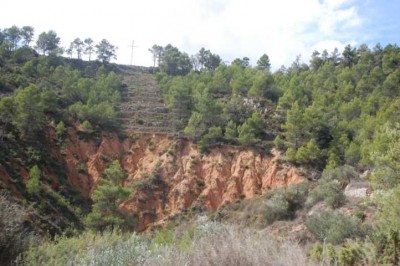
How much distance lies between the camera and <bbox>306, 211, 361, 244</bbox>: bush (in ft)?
59.6

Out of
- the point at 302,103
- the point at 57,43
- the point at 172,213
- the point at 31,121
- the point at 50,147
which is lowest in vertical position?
the point at 172,213

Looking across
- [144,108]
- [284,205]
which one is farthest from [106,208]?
[144,108]

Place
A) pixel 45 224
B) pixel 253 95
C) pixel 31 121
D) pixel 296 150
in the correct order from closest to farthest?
1. pixel 45 224
2. pixel 31 121
3. pixel 296 150
4. pixel 253 95

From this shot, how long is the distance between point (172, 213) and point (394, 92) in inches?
1179

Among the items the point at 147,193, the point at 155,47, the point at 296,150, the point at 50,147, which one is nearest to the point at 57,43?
the point at 155,47

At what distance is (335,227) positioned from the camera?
61.2ft

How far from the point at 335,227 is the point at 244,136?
923 inches

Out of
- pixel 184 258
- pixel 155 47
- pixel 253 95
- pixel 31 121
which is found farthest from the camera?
pixel 155 47

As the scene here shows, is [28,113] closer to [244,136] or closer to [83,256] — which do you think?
[244,136]

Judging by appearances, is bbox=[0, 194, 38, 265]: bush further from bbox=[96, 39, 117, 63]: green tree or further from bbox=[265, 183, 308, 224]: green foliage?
bbox=[96, 39, 117, 63]: green tree

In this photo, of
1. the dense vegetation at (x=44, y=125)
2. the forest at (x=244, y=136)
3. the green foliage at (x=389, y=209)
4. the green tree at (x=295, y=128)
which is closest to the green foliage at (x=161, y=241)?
→ the forest at (x=244, y=136)

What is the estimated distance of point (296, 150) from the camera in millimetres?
40875

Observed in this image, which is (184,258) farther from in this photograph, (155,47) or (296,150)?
(155,47)

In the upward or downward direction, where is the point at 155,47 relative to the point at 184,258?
upward
